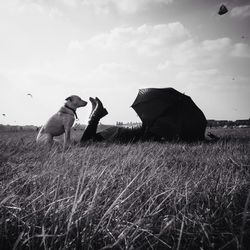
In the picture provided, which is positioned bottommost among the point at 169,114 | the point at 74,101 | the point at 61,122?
the point at 61,122

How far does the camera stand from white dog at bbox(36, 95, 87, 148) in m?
7.29

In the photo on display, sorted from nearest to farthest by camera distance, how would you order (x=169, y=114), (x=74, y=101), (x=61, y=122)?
(x=169, y=114) < (x=61, y=122) < (x=74, y=101)

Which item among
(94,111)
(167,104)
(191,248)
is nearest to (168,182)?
(191,248)

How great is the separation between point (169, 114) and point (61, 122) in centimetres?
392

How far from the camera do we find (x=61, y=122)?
7.54m

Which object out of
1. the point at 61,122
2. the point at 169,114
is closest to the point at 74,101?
the point at 61,122

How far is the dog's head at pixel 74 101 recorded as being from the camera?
792 centimetres

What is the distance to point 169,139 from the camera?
7.08 metres

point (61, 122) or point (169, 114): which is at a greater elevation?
point (169, 114)

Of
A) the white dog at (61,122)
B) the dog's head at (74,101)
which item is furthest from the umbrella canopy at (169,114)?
the white dog at (61,122)

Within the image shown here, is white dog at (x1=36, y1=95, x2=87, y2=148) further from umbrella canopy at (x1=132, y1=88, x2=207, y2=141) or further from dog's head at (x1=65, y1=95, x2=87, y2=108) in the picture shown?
umbrella canopy at (x1=132, y1=88, x2=207, y2=141)

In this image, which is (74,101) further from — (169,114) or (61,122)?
(169,114)

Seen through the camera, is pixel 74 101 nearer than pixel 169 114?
No

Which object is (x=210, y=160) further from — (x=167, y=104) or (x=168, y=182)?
(x=167, y=104)
